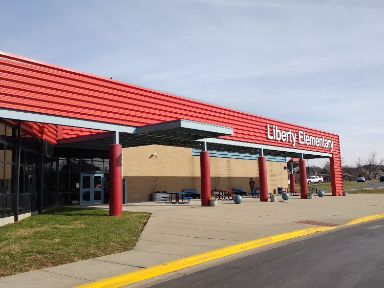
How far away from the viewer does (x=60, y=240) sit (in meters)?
11.7

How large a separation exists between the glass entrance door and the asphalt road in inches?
787

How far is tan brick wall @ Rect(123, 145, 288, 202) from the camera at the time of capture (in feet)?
106

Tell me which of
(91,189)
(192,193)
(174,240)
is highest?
(91,189)

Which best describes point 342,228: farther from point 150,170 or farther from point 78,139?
point 150,170

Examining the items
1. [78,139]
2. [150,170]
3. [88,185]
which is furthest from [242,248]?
[150,170]

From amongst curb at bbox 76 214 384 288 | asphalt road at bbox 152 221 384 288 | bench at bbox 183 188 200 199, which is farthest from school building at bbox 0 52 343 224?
asphalt road at bbox 152 221 384 288

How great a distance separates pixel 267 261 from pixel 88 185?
71.8 ft

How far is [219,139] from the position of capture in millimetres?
26781

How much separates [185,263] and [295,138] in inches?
1138

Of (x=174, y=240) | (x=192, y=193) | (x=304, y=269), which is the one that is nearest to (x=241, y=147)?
(x=192, y=193)

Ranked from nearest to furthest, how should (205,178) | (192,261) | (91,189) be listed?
(192,261), (205,178), (91,189)

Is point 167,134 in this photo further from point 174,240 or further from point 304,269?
point 304,269

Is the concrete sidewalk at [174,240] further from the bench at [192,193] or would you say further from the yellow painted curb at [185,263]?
the bench at [192,193]

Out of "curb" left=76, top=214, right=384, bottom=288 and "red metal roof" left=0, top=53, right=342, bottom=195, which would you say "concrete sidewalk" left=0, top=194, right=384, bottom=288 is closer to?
"curb" left=76, top=214, right=384, bottom=288
